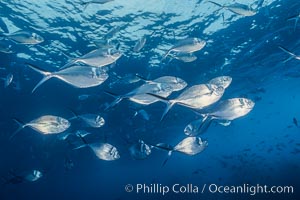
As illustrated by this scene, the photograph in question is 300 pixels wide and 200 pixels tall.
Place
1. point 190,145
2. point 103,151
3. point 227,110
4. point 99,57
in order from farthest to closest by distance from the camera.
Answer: point 103,151
point 190,145
point 99,57
point 227,110

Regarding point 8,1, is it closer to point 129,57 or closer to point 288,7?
point 129,57

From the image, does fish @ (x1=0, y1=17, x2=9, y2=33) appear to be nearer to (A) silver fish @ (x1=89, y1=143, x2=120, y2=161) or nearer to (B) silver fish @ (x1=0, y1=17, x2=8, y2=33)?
(B) silver fish @ (x1=0, y1=17, x2=8, y2=33)

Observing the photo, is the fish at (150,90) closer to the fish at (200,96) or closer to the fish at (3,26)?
the fish at (200,96)

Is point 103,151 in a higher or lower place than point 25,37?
lower

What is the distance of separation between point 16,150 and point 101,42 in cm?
3640

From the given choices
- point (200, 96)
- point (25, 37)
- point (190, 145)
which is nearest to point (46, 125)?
point (25, 37)

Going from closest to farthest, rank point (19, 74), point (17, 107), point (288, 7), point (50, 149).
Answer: point (288, 7), point (19, 74), point (17, 107), point (50, 149)

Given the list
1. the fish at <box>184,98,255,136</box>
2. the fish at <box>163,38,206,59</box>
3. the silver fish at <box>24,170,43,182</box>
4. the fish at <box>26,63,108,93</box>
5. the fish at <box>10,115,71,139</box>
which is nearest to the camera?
the fish at <box>184,98,255,136</box>

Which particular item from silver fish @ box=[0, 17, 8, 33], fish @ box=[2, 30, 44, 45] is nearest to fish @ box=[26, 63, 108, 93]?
fish @ box=[2, 30, 44, 45]

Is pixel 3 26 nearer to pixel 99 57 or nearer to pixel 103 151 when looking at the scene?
pixel 103 151

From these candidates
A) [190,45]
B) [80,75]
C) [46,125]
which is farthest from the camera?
[190,45]

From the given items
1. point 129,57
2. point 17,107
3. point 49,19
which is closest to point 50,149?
point 17,107

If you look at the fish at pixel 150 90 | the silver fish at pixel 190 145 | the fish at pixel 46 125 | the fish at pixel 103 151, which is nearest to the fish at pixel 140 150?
the fish at pixel 103 151

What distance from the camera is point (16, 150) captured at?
125ft
